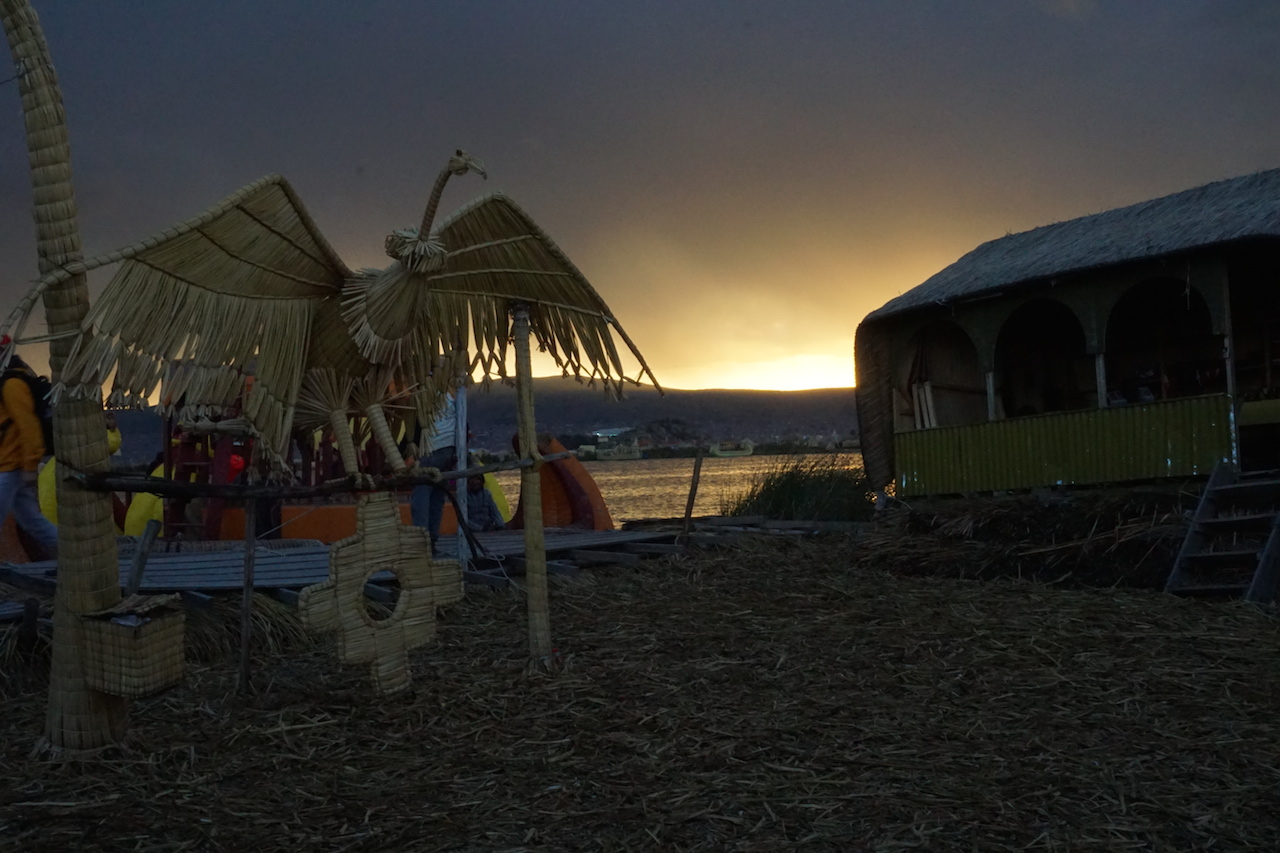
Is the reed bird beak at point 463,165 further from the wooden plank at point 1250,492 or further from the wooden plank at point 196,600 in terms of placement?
the wooden plank at point 1250,492

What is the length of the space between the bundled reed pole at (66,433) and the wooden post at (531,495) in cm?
204

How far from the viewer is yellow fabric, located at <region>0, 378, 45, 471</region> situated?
6697mm

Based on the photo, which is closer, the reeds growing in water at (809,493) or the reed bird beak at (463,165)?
the reed bird beak at (463,165)

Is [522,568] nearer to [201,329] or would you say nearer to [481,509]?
[481,509]

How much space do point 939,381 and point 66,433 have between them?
13.3m

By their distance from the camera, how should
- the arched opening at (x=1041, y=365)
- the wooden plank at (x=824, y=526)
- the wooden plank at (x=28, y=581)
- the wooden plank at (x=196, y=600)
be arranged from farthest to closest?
the arched opening at (x=1041, y=365)
the wooden plank at (x=824, y=526)
the wooden plank at (x=28, y=581)
the wooden plank at (x=196, y=600)

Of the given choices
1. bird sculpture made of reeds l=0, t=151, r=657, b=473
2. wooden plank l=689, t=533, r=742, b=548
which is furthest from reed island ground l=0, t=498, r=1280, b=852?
wooden plank l=689, t=533, r=742, b=548

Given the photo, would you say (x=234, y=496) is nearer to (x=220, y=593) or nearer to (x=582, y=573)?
(x=220, y=593)

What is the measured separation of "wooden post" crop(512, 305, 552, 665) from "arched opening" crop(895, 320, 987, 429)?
10.1 m

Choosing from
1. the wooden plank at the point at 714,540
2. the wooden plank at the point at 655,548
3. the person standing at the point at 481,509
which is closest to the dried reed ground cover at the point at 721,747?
the wooden plank at the point at 655,548

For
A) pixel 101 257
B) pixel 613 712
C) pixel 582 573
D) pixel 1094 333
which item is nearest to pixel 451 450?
pixel 582 573

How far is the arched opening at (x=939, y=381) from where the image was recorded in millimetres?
14602

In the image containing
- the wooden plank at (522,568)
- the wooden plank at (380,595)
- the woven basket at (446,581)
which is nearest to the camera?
the woven basket at (446,581)

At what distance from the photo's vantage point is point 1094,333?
12.0m
